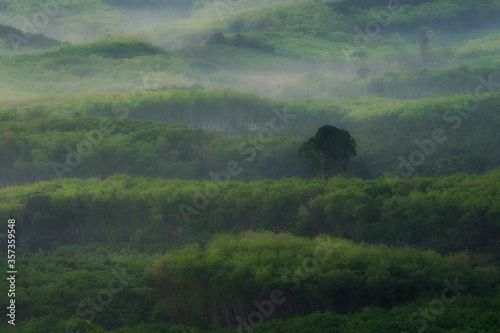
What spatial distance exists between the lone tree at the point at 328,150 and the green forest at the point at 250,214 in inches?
6.5

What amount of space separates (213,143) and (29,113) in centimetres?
3560

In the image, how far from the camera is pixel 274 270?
5150 cm

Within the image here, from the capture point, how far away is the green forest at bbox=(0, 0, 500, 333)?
49.0 m

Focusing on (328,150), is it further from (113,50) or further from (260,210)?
(113,50)

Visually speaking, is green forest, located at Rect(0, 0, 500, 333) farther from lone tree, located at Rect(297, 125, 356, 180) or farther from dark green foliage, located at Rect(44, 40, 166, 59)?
dark green foliage, located at Rect(44, 40, 166, 59)

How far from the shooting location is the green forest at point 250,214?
1928 inches

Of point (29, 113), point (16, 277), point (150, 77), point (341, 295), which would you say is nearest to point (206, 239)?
point (16, 277)

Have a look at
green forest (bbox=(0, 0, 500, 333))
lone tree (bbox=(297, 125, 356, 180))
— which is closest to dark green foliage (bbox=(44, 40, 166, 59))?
green forest (bbox=(0, 0, 500, 333))

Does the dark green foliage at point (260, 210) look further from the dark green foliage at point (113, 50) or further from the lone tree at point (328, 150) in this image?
the dark green foliage at point (113, 50)

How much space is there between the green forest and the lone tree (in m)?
0.16

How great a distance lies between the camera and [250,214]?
70875 mm

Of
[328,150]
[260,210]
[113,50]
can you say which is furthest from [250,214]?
[113,50]

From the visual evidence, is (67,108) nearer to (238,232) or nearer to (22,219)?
(22,219)

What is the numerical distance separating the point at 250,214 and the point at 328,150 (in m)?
9.94
